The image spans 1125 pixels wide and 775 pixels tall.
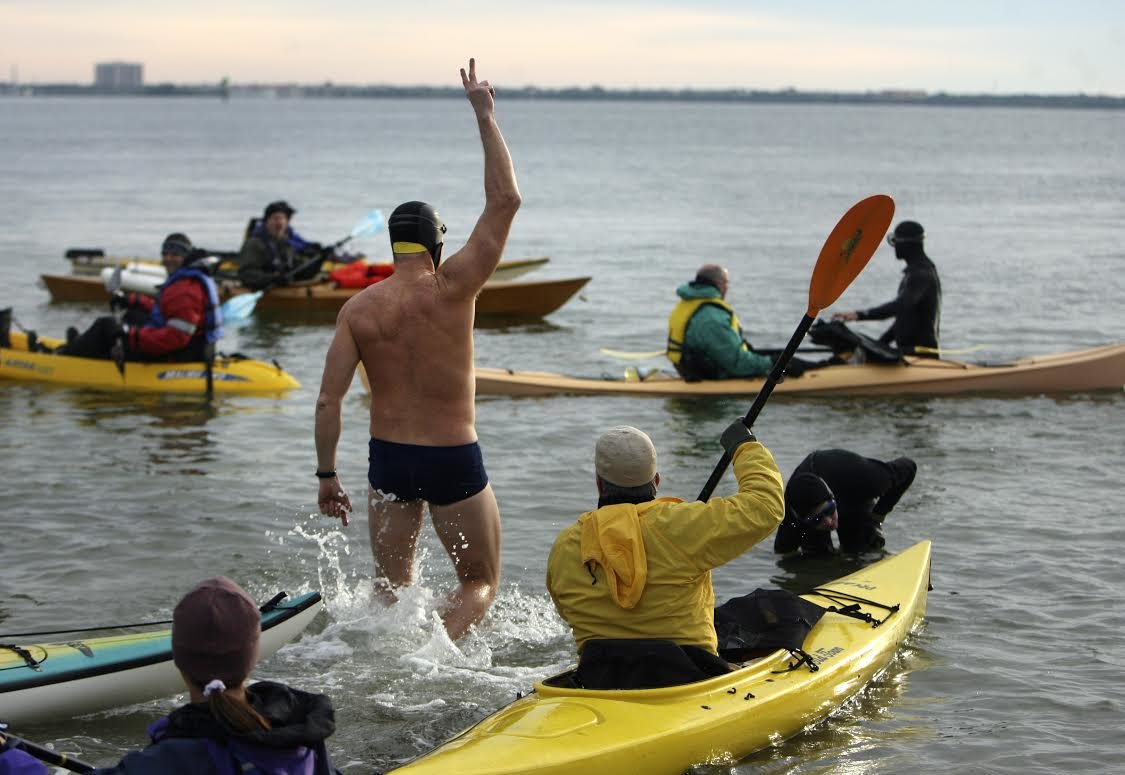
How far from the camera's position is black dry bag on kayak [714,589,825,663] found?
5266 millimetres

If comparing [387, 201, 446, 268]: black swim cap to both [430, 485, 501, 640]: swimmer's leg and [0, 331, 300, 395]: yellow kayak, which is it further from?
[0, 331, 300, 395]: yellow kayak

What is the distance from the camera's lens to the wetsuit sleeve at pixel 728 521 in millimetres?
4250

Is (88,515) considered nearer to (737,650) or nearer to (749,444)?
(737,650)

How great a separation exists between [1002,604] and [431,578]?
2892mm

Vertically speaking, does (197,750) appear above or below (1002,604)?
above

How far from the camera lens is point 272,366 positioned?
12406 mm

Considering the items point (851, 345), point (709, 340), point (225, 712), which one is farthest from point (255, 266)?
point (225, 712)

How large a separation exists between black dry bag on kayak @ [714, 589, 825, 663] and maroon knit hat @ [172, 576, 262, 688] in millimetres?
2663

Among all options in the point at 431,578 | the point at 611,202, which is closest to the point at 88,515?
the point at 431,578

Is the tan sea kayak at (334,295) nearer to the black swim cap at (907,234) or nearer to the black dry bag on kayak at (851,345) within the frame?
the black dry bag on kayak at (851,345)

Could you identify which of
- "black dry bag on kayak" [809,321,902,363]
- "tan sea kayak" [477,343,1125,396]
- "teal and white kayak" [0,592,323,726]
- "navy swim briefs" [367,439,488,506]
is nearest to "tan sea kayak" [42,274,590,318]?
"tan sea kayak" [477,343,1125,396]

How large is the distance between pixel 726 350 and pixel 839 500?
3.97 metres

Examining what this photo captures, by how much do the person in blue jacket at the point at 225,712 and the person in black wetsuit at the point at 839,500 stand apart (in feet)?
14.4

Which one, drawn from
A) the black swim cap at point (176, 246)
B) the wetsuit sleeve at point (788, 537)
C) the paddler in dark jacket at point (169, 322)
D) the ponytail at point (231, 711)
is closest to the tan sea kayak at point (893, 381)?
the paddler in dark jacket at point (169, 322)
